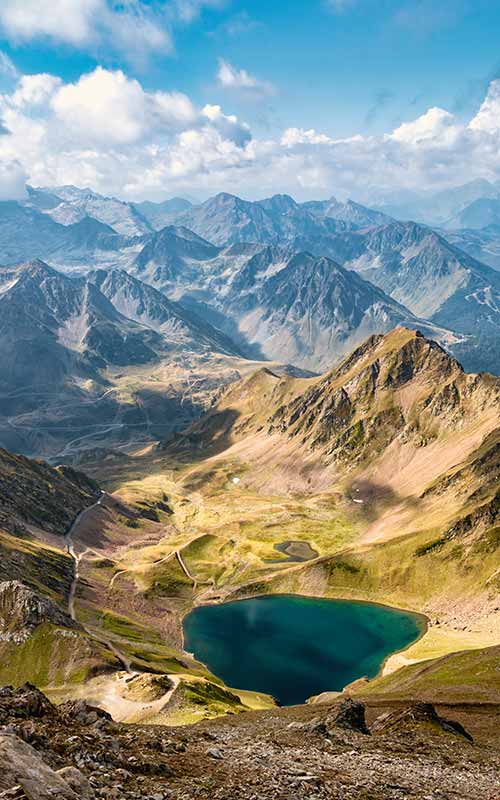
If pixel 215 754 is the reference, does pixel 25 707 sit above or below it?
above

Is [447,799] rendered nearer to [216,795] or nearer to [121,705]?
[216,795]

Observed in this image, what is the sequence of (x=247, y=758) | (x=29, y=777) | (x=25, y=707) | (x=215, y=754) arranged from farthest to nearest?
(x=247, y=758) < (x=25, y=707) < (x=215, y=754) < (x=29, y=777)

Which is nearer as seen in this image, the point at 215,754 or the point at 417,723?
the point at 215,754

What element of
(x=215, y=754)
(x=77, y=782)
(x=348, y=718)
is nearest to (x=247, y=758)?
(x=215, y=754)

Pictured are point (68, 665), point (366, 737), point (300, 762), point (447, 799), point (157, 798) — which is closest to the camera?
point (157, 798)

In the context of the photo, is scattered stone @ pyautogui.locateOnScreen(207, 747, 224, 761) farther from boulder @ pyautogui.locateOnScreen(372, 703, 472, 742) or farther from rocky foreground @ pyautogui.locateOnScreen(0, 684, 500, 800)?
boulder @ pyautogui.locateOnScreen(372, 703, 472, 742)

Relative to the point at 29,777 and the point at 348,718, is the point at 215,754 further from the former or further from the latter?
the point at 348,718

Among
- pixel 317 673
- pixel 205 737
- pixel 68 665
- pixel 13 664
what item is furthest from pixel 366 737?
pixel 317 673

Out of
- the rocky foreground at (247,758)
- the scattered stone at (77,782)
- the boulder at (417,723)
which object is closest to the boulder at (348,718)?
the rocky foreground at (247,758)

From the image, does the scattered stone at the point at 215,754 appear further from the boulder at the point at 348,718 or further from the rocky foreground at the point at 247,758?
the boulder at the point at 348,718
